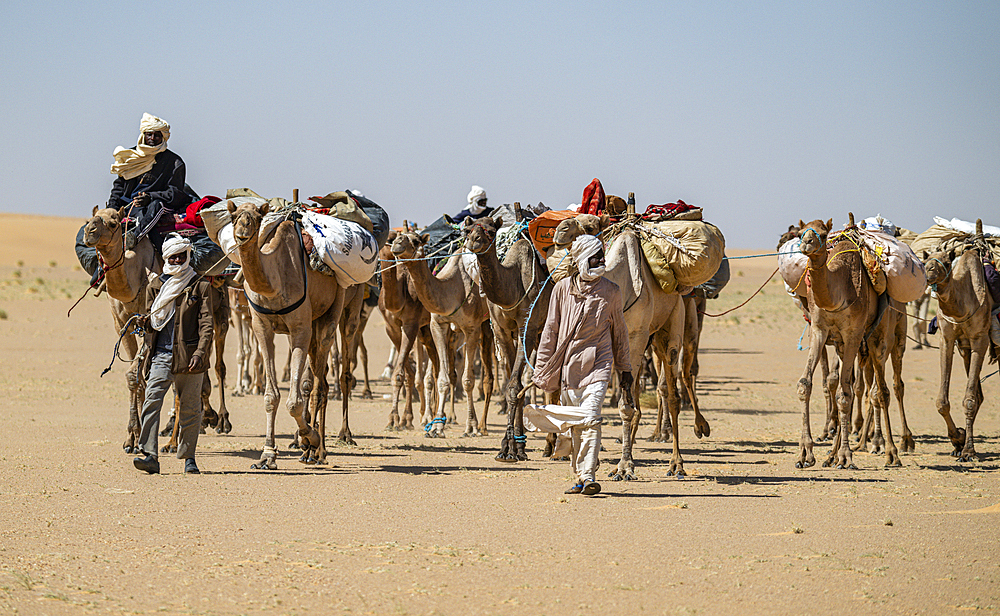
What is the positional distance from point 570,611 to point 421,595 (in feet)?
2.89

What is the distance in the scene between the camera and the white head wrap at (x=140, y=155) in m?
12.5

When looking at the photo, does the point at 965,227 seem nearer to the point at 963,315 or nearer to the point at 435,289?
the point at 963,315

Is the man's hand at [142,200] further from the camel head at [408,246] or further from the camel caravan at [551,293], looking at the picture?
the camel head at [408,246]

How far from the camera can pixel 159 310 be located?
1035cm

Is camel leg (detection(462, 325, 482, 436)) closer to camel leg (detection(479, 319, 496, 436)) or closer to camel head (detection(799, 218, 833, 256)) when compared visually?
camel leg (detection(479, 319, 496, 436))

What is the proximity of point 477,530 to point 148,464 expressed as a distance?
3.84m

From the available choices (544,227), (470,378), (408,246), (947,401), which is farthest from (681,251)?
(470,378)

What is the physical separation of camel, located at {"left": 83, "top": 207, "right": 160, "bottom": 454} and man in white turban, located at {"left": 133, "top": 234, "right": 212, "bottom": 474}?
24.2 inches

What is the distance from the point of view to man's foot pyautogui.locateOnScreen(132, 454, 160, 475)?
1008 centimetres

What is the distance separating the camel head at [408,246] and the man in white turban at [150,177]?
2522 millimetres

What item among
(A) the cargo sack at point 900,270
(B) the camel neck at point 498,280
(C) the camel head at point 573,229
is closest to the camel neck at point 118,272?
(B) the camel neck at point 498,280

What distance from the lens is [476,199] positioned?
1542 cm

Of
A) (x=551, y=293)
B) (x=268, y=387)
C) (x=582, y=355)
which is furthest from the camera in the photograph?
(x=268, y=387)

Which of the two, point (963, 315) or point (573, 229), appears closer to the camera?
point (573, 229)
